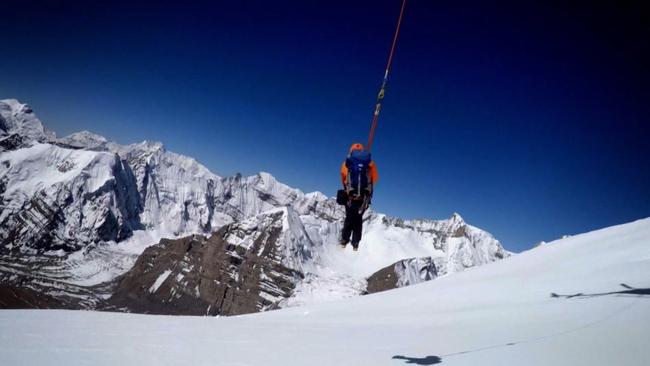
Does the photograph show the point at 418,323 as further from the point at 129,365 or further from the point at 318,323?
the point at 129,365

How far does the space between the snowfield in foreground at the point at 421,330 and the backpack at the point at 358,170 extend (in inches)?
184

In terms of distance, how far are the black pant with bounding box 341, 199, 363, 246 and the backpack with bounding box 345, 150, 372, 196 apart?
2.24 ft

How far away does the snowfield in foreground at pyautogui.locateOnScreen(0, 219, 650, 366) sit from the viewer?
22.1 ft

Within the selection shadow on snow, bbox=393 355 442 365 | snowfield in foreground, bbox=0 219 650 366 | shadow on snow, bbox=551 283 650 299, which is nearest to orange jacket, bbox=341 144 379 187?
snowfield in foreground, bbox=0 219 650 366

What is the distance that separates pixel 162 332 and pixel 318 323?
442 cm

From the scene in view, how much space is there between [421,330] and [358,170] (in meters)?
6.99

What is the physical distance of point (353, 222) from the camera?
16375 mm

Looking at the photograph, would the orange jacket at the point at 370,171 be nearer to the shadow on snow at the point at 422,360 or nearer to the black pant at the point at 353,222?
the black pant at the point at 353,222

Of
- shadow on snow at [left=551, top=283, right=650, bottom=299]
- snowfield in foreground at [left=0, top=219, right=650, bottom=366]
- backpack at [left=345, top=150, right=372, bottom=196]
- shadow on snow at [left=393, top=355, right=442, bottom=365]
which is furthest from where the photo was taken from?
backpack at [left=345, top=150, right=372, bottom=196]

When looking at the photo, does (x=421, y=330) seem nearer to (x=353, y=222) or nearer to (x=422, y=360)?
(x=422, y=360)

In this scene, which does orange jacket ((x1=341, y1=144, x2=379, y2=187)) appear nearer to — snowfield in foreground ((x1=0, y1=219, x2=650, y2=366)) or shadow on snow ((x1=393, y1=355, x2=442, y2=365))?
snowfield in foreground ((x1=0, y1=219, x2=650, y2=366))

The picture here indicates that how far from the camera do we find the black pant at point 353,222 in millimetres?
15969

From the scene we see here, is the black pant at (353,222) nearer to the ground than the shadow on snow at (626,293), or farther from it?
farther from it

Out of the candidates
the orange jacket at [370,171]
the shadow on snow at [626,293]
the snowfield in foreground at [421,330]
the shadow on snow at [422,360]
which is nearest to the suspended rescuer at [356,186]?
the orange jacket at [370,171]
